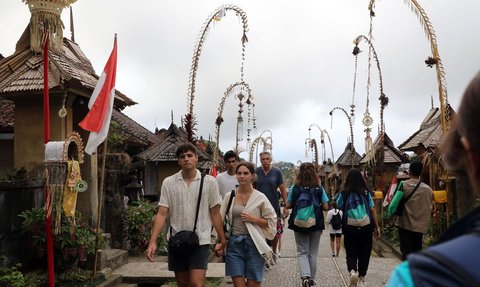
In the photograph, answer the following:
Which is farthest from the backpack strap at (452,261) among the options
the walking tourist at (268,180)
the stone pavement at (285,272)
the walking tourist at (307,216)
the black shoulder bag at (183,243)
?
the walking tourist at (268,180)

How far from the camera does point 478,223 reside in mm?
1343

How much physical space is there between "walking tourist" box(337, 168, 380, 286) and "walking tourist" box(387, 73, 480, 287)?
21.0ft

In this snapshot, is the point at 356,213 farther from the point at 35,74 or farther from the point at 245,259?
the point at 35,74

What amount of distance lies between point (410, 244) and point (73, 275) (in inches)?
202

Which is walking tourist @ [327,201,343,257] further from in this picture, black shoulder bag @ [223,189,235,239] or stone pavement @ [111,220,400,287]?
black shoulder bag @ [223,189,235,239]

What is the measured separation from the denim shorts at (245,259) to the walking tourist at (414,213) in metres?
2.70

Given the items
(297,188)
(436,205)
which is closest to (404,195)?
(297,188)

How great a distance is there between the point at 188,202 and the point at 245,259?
0.94 metres

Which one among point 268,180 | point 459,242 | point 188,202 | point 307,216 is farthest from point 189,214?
point 459,242

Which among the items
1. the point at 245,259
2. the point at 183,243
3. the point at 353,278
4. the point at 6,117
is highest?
the point at 6,117

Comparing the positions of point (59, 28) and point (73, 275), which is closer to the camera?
point (73, 275)

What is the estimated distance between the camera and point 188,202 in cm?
584

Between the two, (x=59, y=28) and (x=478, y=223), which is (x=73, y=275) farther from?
(x=478, y=223)

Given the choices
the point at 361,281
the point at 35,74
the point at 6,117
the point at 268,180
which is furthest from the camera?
the point at 6,117
